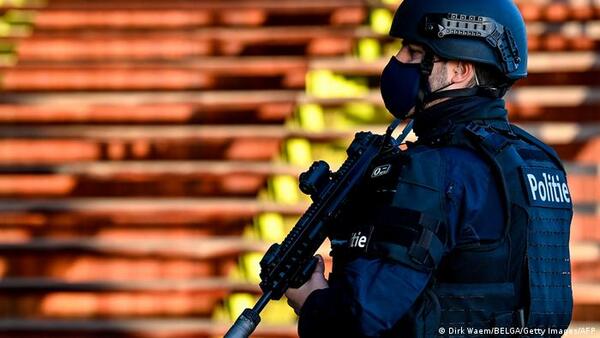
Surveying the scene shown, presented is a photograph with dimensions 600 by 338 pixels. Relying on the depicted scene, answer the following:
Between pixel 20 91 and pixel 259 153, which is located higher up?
pixel 20 91

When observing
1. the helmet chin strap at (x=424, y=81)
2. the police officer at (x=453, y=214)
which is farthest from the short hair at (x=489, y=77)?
the helmet chin strap at (x=424, y=81)

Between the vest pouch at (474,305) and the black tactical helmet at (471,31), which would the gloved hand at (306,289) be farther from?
the black tactical helmet at (471,31)

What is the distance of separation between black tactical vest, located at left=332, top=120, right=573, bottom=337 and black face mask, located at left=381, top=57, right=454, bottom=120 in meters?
0.17

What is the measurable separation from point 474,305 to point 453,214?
22 cm

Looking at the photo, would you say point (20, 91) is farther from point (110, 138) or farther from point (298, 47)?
point (298, 47)

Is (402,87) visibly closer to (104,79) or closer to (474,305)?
(474,305)

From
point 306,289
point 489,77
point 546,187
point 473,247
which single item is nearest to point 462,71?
point 489,77

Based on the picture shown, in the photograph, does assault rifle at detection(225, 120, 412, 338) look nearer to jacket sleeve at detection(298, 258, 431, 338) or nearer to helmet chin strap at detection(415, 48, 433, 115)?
helmet chin strap at detection(415, 48, 433, 115)

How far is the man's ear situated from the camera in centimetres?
297

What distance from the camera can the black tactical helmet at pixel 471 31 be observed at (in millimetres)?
2941

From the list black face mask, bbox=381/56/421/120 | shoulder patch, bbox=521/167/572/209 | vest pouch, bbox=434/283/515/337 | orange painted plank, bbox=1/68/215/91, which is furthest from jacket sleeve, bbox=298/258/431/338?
orange painted plank, bbox=1/68/215/91

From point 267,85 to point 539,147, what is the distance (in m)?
4.02

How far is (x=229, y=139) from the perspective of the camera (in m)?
6.56

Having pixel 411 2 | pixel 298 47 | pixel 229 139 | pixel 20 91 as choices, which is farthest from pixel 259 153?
pixel 411 2
